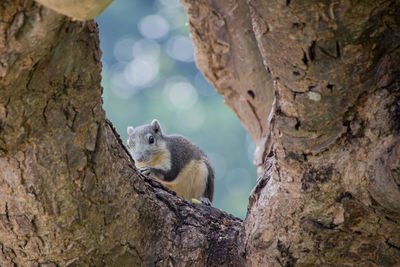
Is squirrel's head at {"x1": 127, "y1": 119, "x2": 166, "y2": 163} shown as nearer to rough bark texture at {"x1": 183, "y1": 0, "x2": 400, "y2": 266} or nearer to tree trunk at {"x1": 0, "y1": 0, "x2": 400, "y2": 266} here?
tree trunk at {"x1": 0, "y1": 0, "x2": 400, "y2": 266}

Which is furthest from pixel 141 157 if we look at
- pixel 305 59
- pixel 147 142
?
pixel 305 59

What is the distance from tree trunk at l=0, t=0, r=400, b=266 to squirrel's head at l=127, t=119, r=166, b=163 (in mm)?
1747

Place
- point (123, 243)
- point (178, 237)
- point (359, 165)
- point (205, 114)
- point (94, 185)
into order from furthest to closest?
point (205, 114) < point (178, 237) < point (123, 243) < point (94, 185) < point (359, 165)

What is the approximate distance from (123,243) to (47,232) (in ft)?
0.86

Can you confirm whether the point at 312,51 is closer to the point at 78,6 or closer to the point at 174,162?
the point at 78,6

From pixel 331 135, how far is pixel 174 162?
7.08 feet

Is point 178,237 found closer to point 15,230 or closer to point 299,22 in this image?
point 15,230

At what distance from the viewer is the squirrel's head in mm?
3436

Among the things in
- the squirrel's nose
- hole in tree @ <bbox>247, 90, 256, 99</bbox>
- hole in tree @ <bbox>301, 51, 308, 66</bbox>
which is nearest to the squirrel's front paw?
the squirrel's nose

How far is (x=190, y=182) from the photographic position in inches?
134

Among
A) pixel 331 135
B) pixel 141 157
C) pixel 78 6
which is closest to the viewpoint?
pixel 78 6

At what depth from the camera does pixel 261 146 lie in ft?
A: 9.61

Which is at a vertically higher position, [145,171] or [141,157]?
[141,157]

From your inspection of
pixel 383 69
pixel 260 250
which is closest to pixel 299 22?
pixel 383 69
